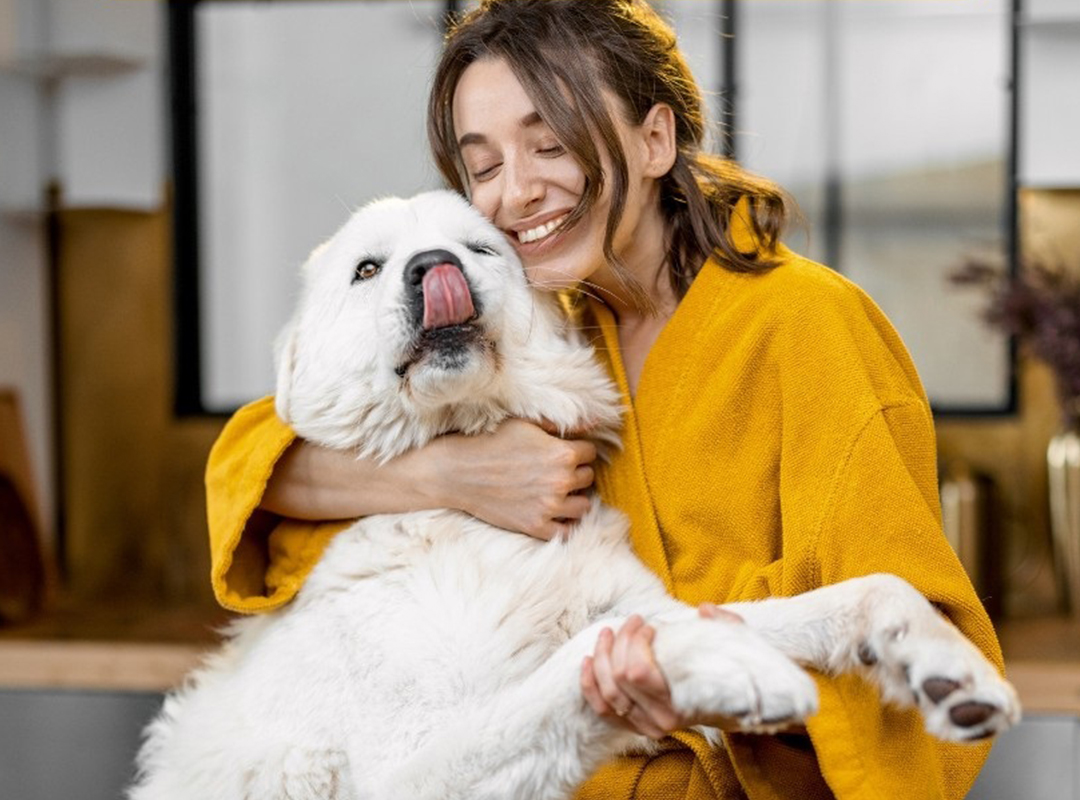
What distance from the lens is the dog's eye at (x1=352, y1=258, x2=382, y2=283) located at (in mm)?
1380

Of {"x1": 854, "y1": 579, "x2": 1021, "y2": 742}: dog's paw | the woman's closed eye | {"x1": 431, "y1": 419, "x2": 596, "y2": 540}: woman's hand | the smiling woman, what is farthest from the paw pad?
the smiling woman

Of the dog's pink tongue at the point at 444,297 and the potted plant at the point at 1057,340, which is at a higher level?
the dog's pink tongue at the point at 444,297

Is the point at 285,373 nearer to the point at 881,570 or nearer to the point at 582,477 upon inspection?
the point at 582,477

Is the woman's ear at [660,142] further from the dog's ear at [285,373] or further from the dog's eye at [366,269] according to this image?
the dog's ear at [285,373]

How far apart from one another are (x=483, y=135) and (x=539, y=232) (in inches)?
5.1

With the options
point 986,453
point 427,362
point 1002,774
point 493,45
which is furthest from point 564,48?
point 986,453

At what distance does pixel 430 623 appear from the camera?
46.6 inches

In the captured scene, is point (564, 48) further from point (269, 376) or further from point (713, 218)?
point (269, 376)

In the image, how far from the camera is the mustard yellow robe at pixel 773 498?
3.76 feet

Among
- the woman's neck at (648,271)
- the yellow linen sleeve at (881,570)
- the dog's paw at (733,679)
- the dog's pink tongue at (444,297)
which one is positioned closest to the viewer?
the dog's paw at (733,679)

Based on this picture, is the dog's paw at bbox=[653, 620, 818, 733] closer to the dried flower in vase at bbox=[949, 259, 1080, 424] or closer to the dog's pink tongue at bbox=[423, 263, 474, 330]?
the dog's pink tongue at bbox=[423, 263, 474, 330]

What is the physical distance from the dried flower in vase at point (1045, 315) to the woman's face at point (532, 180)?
5.81ft

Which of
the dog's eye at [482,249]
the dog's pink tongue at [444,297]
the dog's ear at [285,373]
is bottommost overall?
the dog's ear at [285,373]

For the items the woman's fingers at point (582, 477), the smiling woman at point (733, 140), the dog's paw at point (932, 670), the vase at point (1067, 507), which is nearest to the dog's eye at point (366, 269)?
the woman's fingers at point (582, 477)
